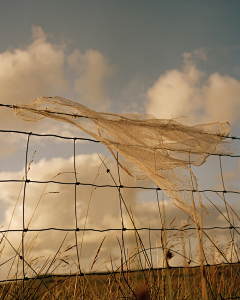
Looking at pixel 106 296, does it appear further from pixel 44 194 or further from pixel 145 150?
pixel 145 150

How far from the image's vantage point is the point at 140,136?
6.07 feet

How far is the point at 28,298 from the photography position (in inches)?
45.1

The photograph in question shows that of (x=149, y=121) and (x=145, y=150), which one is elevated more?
(x=149, y=121)

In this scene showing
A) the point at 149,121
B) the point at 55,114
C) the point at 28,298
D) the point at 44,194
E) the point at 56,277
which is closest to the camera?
the point at 28,298

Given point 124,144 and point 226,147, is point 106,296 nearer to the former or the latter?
point 124,144

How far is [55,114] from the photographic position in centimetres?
172

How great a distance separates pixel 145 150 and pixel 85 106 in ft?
1.71

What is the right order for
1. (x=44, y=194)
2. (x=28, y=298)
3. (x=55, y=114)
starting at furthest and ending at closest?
1. (x=55, y=114)
2. (x=44, y=194)
3. (x=28, y=298)

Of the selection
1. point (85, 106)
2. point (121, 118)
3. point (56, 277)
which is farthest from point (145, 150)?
point (56, 277)

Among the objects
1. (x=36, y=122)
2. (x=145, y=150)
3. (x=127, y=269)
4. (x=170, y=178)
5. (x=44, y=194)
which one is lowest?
(x=127, y=269)

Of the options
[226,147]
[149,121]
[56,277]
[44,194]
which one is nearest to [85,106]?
[149,121]

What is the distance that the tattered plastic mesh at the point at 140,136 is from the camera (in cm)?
168

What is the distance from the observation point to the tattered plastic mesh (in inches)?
66.3

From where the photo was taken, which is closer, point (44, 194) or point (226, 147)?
point (44, 194)
